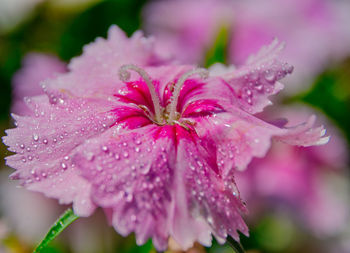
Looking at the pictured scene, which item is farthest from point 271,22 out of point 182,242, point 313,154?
point 182,242

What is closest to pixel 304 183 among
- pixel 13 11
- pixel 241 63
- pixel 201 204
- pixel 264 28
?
pixel 241 63

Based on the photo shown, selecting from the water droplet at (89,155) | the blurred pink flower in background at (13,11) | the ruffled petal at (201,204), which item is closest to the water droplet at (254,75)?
the ruffled petal at (201,204)

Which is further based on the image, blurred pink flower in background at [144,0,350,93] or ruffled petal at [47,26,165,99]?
blurred pink flower in background at [144,0,350,93]

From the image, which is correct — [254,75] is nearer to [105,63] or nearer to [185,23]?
[105,63]

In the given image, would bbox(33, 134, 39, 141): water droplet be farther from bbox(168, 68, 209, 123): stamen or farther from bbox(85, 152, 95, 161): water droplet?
bbox(168, 68, 209, 123): stamen

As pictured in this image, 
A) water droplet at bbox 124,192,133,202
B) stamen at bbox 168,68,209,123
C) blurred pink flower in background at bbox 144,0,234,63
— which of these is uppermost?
stamen at bbox 168,68,209,123

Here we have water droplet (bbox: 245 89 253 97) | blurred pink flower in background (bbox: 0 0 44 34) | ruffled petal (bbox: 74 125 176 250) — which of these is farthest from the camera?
blurred pink flower in background (bbox: 0 0 44 34)

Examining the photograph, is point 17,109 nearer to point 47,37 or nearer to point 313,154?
point 47,37

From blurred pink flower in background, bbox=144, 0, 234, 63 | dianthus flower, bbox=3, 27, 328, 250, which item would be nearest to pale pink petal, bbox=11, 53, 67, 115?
blurred pink flower in background, bbox=144, 0, 234, 63
